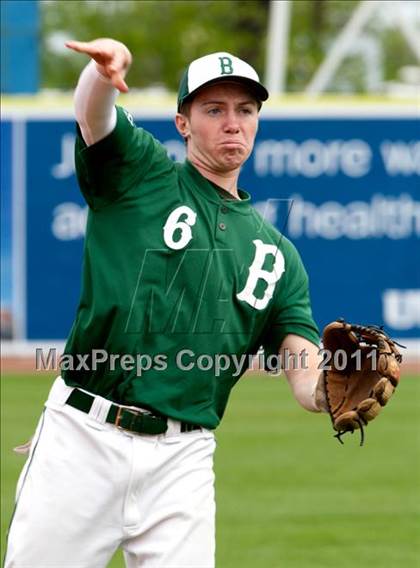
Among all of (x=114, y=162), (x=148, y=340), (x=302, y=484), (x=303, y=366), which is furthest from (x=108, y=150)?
(x=302, y=484)

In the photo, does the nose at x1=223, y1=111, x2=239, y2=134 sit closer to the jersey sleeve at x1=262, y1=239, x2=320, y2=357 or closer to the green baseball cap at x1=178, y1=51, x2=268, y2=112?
the green baseball cap at x1=178, y1=51, x2=268, y2=112

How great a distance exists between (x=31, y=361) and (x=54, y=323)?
1.68 feet

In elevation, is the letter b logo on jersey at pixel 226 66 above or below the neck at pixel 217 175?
above

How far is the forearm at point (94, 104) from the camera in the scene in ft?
13.5

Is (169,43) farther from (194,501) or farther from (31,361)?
(194,501)

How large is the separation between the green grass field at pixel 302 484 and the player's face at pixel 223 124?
2954 mm

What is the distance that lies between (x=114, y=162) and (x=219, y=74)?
445 mm

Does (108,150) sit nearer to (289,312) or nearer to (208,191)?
(208,191)

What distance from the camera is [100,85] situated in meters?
4.11

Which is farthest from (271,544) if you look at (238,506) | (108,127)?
(108,127)

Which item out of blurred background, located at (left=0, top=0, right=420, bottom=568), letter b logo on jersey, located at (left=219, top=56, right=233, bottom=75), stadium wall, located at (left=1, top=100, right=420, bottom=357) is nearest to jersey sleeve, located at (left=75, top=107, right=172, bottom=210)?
letter b logo on jersey, located at (left=219, top=56, right=233, bottom=75)

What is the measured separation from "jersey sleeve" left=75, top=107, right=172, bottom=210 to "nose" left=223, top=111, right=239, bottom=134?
Result: 25cm

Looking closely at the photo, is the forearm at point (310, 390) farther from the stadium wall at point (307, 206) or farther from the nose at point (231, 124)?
the stadium wall at point (307, 206)

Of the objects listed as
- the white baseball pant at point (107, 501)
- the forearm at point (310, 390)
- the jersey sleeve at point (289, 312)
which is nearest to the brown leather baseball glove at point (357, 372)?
the forearm at point (310, 390)
